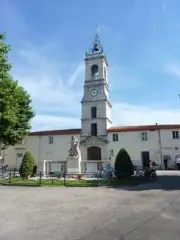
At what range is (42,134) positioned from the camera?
4494cm

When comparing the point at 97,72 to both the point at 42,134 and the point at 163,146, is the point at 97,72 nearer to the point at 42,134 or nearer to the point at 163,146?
the point at 42,134

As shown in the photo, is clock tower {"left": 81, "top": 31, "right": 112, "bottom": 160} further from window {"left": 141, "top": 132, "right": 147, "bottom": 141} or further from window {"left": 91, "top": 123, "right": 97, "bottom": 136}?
window {"left": 141, "top": 132, "right": 147, "bottom": 141}

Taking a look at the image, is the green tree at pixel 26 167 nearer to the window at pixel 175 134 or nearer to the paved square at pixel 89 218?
the paved square at pixel 89 218

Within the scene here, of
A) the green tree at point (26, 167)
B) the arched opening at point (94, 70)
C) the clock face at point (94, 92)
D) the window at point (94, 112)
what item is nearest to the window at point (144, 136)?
the window at point (94, 112)

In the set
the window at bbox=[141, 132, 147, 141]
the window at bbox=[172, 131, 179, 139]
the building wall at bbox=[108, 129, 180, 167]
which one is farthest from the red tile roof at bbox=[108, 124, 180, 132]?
the window at bbox=[172, 131, 179, 139]

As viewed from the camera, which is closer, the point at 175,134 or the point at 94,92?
the point at 175,134

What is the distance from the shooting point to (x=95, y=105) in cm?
4422

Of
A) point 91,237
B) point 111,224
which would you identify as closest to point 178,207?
point 111,224

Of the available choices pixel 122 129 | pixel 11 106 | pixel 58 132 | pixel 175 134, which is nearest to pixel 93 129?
pixel 122 129

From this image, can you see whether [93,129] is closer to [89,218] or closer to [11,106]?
[11,106]

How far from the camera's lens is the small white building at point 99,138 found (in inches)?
1548

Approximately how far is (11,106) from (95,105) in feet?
73.6

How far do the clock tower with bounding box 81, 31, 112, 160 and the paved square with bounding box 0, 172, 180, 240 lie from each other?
102 ft

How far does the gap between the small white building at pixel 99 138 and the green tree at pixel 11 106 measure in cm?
1095
